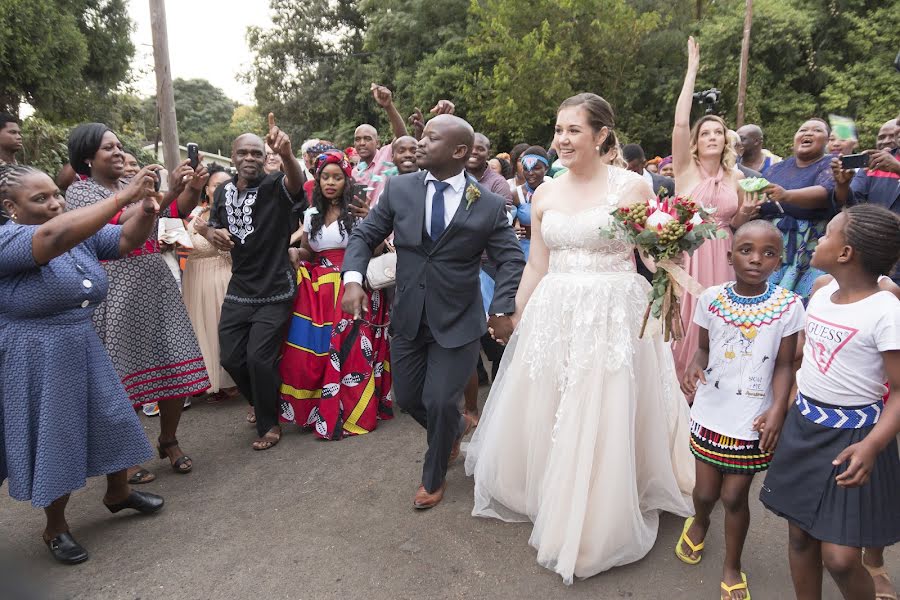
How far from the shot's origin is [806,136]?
5.34 metres

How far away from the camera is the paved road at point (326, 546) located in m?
3.12

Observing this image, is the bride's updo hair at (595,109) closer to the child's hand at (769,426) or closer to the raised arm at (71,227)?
the child's hand at (769,426)

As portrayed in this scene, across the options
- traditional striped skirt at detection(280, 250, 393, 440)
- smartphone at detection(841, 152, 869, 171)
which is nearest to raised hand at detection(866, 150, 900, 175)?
smartphone at detection(841, 152, 869, 171)

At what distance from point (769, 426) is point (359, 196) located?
11.6 feet

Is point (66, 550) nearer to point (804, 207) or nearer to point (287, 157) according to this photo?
point (287, 157)

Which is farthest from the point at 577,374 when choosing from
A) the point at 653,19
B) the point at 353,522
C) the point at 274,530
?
the point at 653,19

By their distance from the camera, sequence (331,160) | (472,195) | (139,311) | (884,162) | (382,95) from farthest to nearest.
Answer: (382,95), (331,160), (139,311), (884,162), (472,195)

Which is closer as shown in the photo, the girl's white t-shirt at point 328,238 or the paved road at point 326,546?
the paved road at point 326,546

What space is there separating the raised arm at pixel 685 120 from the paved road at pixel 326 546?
8.44ft

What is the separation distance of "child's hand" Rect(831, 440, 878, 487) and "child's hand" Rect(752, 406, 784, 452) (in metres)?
0.49

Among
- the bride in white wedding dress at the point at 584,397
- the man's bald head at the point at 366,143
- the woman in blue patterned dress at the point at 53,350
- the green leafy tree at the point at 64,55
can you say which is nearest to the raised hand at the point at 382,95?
the man's bald head at the point at 366,143

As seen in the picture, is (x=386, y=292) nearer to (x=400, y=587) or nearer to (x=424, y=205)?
(x=424, y=205)

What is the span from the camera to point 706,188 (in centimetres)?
486

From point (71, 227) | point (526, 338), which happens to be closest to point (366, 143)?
point (526, 338)
